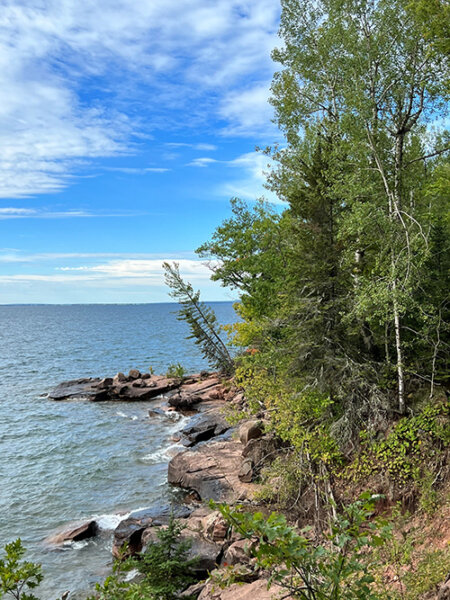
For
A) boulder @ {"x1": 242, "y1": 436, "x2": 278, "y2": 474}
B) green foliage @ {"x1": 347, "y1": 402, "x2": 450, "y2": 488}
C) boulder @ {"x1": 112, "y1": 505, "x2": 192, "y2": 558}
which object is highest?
green foliage @ {"x1": 347, "y1": 402, "x2": 450, "y2": 488}

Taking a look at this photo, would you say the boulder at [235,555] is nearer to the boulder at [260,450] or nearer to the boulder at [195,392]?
the boulder at [260,450]

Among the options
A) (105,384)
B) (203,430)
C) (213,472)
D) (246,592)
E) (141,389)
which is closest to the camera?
(246,592)

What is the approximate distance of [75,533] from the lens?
14594 mm

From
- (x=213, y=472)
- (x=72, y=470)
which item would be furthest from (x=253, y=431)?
(x=72, y=470)

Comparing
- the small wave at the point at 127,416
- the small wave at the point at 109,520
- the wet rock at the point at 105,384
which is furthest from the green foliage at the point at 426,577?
the wet rock at the point at 105,384

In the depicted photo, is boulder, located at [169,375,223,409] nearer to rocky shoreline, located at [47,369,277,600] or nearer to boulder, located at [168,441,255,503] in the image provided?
rocky shoreline, located at [47,369,277,600]

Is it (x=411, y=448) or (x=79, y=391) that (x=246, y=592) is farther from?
(x=79, y=391)

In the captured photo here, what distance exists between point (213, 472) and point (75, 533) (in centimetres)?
528

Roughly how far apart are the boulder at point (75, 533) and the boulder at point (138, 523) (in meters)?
1.37

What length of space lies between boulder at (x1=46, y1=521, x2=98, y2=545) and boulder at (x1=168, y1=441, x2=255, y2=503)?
3.91m

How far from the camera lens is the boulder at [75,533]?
14504 mm

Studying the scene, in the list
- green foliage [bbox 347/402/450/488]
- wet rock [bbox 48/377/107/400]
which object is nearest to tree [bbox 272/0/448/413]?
green foliage [bbox 347/402/450/488]

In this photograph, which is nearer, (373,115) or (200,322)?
(373,115)

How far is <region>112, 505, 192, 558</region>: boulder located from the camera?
1311 centimetres
